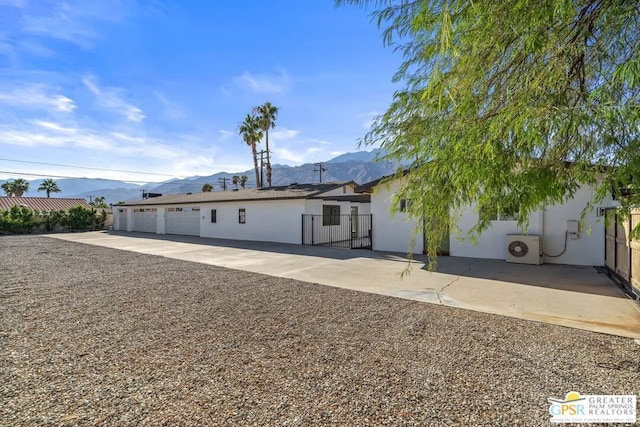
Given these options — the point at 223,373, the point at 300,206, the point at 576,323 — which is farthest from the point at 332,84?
the point at 300,206

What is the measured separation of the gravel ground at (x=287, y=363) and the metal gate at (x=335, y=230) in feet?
33.9

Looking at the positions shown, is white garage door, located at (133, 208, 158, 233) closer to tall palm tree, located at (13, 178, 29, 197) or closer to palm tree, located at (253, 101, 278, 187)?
palm tree, located at (253, 101, 278, 187)

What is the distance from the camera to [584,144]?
276 centimetres

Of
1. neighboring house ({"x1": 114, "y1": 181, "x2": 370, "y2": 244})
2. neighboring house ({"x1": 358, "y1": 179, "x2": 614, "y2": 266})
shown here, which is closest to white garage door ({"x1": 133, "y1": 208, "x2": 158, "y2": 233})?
neighboring house ({"x1": 114, "y1": 181, "x2": 370, "y2": 244})

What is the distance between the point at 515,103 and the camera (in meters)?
2.40

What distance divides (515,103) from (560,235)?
9.57 meters

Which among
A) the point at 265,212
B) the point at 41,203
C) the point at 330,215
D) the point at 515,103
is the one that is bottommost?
the point at 330,215

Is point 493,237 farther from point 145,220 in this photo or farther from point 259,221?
point 145,220

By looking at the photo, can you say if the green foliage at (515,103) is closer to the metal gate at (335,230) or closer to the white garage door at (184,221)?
the metal gate at (335,230)

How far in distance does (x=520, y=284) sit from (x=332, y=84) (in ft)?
20.2

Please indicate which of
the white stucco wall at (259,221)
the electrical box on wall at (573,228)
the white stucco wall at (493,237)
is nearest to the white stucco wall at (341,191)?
the white stucco wall at (259,221)

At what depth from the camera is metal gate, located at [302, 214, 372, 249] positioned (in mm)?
16047

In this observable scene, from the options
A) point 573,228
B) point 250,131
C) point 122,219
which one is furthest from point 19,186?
point 573,228

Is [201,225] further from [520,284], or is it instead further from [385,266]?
Result: [520,284]
